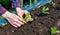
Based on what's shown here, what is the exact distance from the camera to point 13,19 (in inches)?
117

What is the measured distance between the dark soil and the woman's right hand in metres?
0.05

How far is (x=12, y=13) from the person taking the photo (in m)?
3.10

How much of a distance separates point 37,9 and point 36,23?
38 cm

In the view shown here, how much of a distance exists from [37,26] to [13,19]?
0.32 meters

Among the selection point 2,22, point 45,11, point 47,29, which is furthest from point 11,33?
point 45,11

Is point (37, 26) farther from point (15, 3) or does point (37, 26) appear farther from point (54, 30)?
point (15, 3)

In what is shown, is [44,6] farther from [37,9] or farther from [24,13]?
[24,13]

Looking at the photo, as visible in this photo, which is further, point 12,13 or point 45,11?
point 45,11

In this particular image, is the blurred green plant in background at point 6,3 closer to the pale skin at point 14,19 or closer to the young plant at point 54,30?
the pale skin at point 14,19

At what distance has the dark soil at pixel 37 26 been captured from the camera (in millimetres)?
2938

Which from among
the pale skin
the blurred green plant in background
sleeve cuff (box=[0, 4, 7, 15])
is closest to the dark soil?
the pale skin

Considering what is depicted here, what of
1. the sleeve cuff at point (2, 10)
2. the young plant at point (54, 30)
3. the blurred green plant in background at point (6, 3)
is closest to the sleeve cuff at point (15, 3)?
the blurred green plant in background at point (6, 3)

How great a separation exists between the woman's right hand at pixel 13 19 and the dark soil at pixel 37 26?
52mm

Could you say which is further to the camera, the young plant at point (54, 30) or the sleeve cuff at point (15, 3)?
the sleeve cuff at point (15, 3)
